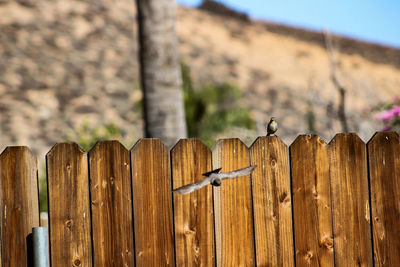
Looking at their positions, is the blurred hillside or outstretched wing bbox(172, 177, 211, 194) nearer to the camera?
outstretched wing bbox(172, 177, 211, 194)

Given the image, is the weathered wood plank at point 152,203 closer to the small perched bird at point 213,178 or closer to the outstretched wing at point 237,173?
the small perched bird at point 213,178

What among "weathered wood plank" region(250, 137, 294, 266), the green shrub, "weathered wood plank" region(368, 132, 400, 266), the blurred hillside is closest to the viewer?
"weathered wood plank" region(250, 137, 294, 266)

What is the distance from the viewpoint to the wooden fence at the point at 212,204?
221 cm

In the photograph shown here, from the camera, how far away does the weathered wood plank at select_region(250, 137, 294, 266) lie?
93.6 inches

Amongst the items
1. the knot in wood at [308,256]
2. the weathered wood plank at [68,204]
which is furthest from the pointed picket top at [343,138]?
the weathered wood plank at [68,204]

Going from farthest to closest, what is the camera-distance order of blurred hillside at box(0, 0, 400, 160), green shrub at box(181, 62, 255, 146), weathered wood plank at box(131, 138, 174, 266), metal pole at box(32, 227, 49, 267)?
green shrub at box(181, 62, 255, 146) < blurred hillside at box(0, 0, 400, 160) < weathered wood plank at box(131, 138, 174, 266) < metal pole at box(32, 227, 49, 267)

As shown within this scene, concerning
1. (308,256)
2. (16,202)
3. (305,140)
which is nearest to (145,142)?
(16,202)

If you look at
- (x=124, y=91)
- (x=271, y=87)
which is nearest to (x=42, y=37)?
(x=124, y=91)

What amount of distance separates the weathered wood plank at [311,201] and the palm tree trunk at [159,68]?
2923mm

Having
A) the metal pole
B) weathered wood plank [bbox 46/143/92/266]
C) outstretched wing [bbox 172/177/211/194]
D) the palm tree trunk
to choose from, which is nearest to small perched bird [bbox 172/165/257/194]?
outstretched wing [bbox 172/177/211/194]

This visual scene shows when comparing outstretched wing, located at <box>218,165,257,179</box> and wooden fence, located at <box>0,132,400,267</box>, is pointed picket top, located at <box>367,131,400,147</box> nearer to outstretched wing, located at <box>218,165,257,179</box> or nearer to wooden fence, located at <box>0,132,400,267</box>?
wooden fence, located at <box>0,132,400,267</box>

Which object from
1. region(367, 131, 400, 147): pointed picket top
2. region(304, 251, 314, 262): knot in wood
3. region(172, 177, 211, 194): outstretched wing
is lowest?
region(304, 251, 314, 262): knot in wood

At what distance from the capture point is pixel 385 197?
2512mm

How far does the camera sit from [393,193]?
2521mm
